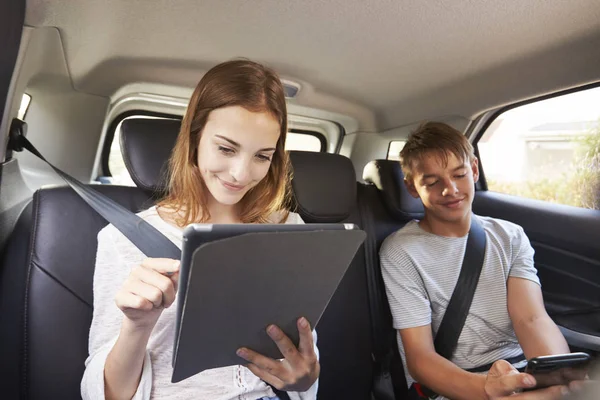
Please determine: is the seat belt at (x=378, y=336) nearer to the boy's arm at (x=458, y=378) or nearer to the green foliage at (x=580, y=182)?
the boy's arm at (x=458, y=378)

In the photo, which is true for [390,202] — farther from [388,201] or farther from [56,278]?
[56,278]

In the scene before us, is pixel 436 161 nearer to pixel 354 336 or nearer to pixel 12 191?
pixel 354 336

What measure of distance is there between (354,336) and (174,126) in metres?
0.88

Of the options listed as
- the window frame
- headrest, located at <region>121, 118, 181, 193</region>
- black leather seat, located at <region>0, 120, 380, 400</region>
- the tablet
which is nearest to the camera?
the tablet

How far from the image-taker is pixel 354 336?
63.5 inches

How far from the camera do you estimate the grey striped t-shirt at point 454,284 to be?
1.46 meters

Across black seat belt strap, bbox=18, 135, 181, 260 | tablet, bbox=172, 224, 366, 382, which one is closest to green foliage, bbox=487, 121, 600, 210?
tablet, bbox=172, 224, 366, 382

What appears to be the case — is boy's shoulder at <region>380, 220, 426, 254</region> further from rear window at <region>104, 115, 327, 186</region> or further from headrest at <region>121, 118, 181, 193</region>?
rear window at <region>104, 115, 327, 186</region>

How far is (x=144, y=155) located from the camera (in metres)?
1.32

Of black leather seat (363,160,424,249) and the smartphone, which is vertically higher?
black leather seat (363,160,424,249)

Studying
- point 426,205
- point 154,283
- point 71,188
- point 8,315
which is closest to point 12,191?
point 71,188

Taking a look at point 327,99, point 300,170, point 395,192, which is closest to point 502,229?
point 395,192

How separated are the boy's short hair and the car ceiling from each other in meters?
0.31

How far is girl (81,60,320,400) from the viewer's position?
89 centimetres
